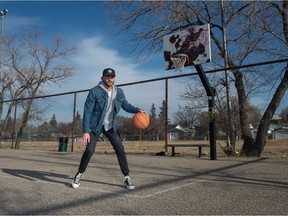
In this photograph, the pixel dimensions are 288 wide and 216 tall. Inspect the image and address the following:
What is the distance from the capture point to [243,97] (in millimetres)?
14008

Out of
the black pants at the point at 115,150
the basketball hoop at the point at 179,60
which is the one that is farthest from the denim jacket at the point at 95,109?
the basketball hoop at the point at 179,60

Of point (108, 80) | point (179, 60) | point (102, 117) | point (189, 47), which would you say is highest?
point (189, 47)

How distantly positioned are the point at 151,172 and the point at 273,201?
3182mm

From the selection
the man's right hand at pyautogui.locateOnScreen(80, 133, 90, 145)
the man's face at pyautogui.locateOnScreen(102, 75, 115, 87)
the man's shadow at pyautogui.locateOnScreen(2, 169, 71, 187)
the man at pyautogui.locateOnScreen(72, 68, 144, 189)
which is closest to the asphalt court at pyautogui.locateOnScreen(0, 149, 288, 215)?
the man's shadow at pyautogui.locateOnScreen(2, 169, 71, 187)

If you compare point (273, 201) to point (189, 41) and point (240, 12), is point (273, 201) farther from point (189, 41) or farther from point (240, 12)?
point (240, 12)

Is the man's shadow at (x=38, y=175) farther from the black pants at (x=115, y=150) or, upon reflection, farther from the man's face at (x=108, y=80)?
the man's face at (x=108, y=80)

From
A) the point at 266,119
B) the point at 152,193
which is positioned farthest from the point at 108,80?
the point at 266,119

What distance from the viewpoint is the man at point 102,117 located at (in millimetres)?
5352

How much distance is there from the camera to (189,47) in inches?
390

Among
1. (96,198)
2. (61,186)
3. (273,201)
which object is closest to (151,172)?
(61,186)

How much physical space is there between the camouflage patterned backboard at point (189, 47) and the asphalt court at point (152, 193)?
3642mm

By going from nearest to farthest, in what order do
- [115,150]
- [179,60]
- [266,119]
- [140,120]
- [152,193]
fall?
[152,193] < [115,150] < [140,120] < [179,60] < [266,119]

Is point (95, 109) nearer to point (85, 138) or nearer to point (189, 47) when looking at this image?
point (85, 138)

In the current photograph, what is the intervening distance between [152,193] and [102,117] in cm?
140
